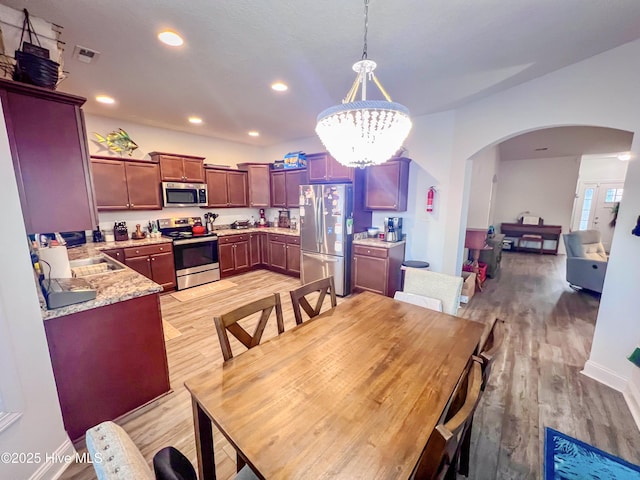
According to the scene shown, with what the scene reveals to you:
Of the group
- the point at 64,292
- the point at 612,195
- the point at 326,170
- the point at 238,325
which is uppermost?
the point at 326,170

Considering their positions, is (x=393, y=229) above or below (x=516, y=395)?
above

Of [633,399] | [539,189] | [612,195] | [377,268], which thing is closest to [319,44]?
[377,268]

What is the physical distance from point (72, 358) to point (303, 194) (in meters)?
3.35

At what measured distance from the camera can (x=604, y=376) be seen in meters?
2.25

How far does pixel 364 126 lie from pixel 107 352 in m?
2.22

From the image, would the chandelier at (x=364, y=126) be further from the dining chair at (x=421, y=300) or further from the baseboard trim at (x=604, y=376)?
the baseboard trim at (x=604, y=376)

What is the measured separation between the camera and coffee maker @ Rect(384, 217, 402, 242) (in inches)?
157

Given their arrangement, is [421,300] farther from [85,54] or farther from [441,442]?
[85,54]

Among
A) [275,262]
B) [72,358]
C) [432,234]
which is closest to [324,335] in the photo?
[72,358]

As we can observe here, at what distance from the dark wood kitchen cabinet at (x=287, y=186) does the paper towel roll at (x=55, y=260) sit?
3641 mm

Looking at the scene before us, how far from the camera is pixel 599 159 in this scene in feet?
25.0

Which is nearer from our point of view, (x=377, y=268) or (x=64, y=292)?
(x=64, y=292)

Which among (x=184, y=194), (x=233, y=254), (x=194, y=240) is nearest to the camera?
(x=194, y=240)

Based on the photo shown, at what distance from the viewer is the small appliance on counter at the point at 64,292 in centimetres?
155
